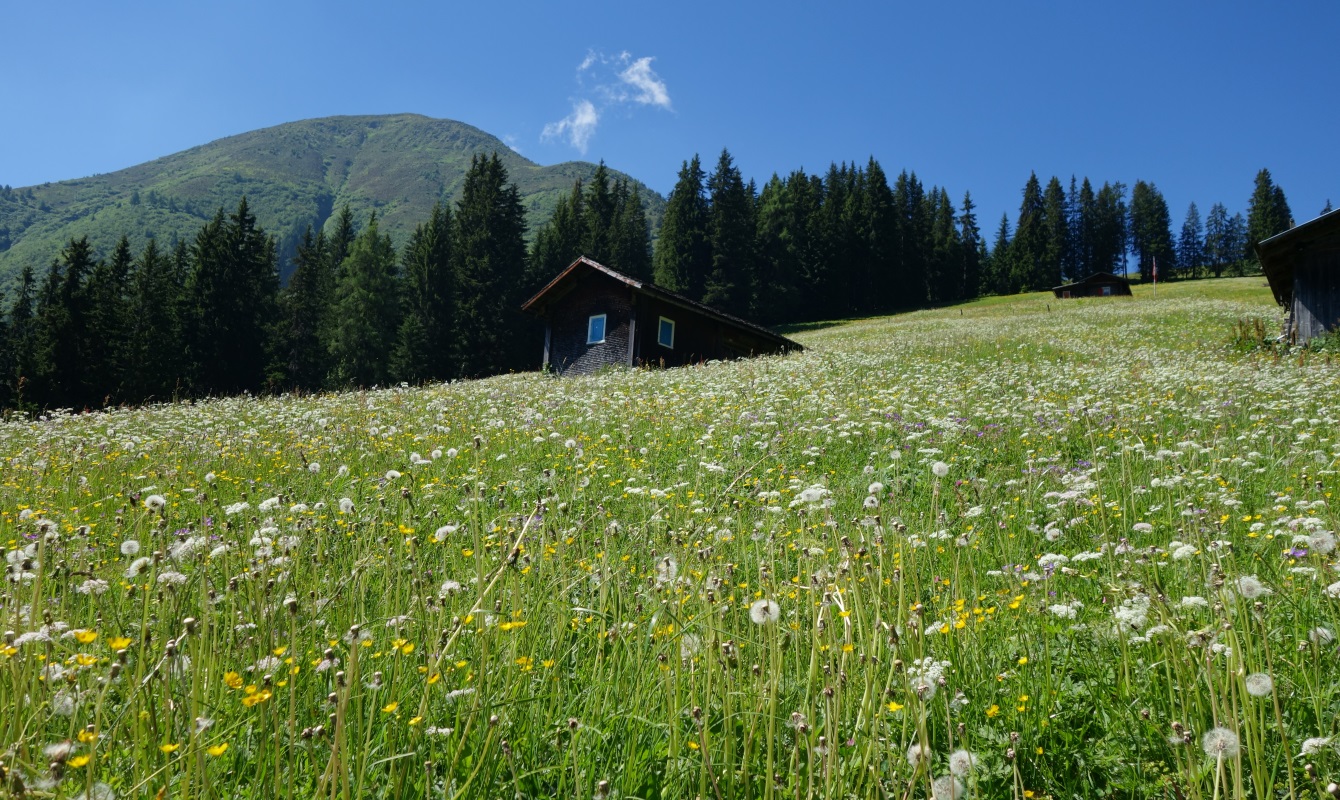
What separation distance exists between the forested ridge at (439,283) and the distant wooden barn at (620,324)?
42.3 ft

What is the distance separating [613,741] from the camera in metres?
2.23

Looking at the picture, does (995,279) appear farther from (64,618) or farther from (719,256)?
(64,618)

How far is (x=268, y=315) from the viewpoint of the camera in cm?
4853

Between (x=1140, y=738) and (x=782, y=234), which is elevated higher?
(x=782, y=234)

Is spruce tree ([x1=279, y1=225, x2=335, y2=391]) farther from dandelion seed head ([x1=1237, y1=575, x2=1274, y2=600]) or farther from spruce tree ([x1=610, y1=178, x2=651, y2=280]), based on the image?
dandelion seed head ([x1=1237, y1=575, x2=1274, y2=600])

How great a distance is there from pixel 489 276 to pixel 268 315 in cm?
1529

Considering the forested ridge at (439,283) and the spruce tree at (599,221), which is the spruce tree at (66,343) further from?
the spruce tree at (599,221)

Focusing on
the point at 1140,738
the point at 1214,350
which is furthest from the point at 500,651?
the point at 1214,350

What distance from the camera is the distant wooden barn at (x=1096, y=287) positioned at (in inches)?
2936

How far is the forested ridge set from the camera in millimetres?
38875

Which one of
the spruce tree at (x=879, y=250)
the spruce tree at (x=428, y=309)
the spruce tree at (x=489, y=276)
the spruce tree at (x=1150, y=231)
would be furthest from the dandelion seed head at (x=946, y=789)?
the spruce tree at (x=1150, y=231)

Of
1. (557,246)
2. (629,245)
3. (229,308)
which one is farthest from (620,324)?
(629,245)

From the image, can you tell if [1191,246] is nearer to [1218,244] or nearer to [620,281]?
[1218,244]

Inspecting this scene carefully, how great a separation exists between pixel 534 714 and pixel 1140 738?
1951 millimetres
